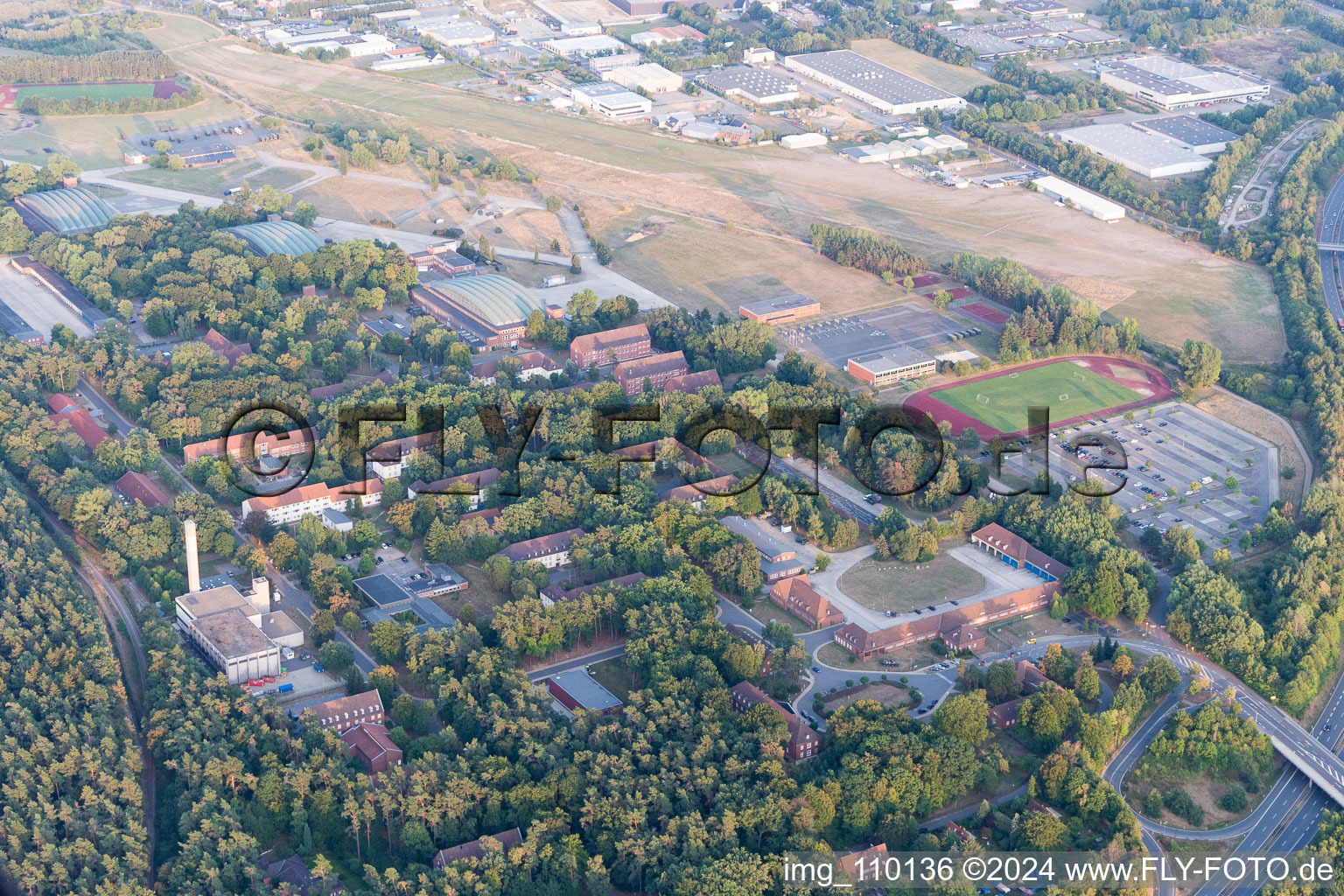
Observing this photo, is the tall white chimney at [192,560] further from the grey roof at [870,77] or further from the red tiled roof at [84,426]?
the grey roof at [870,77]

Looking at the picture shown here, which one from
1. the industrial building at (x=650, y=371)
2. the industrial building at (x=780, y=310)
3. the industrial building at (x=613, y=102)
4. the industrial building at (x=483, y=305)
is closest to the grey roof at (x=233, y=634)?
the industrial building at (x=650, y=371)

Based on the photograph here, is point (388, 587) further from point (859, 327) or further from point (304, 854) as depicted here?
point (859, 327)

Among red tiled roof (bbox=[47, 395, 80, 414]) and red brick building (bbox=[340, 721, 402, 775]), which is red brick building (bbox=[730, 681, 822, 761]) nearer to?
red brick building (bbox=[340, 721, 402, 775])

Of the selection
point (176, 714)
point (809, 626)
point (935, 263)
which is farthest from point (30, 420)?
point (935, 263)

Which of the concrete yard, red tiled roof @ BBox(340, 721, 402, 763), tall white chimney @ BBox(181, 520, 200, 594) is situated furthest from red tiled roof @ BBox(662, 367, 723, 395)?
the concrete yard

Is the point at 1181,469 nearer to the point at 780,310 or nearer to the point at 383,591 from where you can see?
the point at 780,310

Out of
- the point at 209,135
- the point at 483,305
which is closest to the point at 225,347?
the point at 483,305
